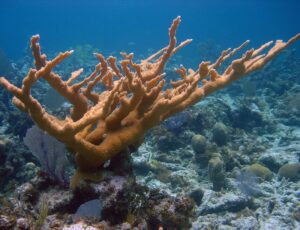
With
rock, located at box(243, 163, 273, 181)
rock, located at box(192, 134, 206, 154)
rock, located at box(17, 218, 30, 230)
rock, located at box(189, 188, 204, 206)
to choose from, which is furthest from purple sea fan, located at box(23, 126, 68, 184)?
rock, located at box(243, 163, 273, 181)

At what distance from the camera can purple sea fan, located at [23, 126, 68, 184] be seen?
4055 millimetres

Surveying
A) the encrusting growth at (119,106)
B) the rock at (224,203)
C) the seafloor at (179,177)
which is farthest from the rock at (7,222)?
the rock at (224,203)

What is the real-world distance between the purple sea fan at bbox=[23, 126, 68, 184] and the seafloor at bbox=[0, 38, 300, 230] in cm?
1

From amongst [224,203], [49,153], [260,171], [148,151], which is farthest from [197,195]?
[49,153]

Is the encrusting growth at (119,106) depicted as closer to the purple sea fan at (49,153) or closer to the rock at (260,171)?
the purple sea fan at (49,153)

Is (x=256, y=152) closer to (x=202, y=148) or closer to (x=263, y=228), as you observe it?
(x=202, y=148)

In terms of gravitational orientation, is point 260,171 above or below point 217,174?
above

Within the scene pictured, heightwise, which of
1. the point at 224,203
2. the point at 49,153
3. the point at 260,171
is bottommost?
the point at 49,153

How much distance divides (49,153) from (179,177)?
4340 millimetres

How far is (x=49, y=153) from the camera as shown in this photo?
4.23 m

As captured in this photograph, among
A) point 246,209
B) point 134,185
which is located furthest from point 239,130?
point 134,185

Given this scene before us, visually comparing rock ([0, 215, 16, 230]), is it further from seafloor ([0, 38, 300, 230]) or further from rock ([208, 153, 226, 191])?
rock ([208, 153, 226, 191])

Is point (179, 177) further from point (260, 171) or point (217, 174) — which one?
point (260, 171)

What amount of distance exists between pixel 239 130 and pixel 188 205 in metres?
8.16
